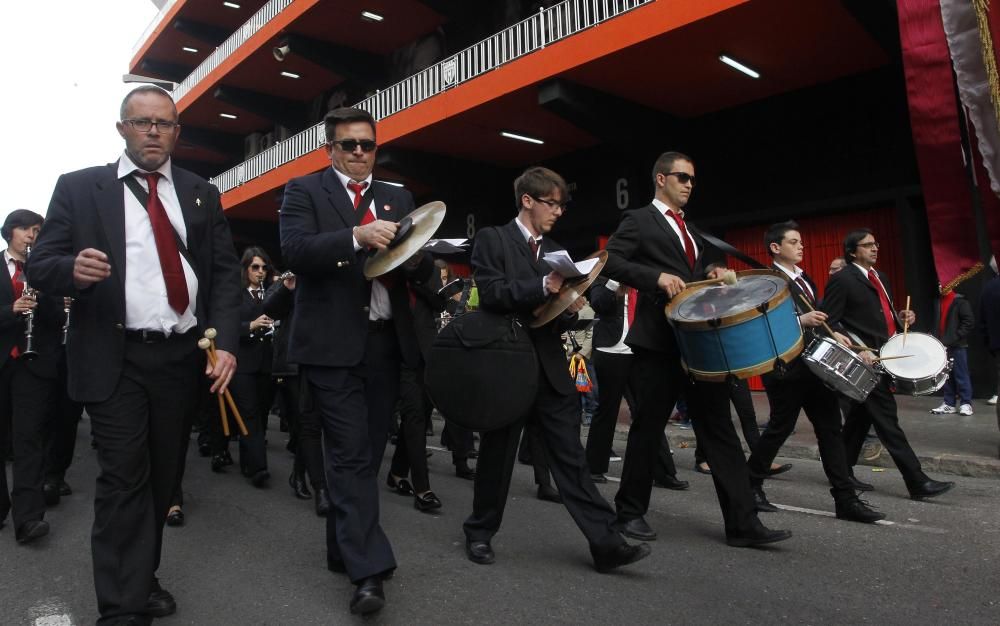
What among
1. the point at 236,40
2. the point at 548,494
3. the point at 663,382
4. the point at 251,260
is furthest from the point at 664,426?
the point at 236,40

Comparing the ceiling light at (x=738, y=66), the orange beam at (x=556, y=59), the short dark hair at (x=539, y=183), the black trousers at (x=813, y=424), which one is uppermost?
the orange beam at (x=556, y=59)

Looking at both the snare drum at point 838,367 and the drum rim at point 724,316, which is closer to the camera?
the drum rim at point 724,316

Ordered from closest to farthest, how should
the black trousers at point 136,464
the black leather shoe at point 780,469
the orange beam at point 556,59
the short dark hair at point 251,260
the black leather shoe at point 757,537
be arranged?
the black trousers at point 136,464
the black leather shoe at point 757,537
the black leather shoe at point 780,469
the short dark hair at point 251,260
the orange beam at point 556,59

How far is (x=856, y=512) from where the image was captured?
15.7 ft

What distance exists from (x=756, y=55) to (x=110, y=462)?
1016cm

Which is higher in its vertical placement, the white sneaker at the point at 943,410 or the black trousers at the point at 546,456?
the black trousers at the point at 546,456

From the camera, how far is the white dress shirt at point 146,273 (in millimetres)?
3086

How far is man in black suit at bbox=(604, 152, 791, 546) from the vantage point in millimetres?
4160

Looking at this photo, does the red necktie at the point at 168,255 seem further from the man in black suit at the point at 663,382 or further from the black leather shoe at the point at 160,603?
the man in black suit at the point at 663,382

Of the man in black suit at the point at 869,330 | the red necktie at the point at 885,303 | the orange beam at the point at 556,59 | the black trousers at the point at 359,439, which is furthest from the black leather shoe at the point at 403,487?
the orange beam at the point at 556,59

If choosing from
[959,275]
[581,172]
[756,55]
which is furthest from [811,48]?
[959,275]

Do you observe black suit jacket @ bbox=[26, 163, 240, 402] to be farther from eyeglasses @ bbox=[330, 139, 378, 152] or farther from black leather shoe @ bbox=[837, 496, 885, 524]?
black leather shoe @ bbox=[837, 496, 885, 524]

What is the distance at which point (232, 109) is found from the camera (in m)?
Answer: 24.5

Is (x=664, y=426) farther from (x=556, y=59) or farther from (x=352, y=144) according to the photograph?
(x=556, y=59)
